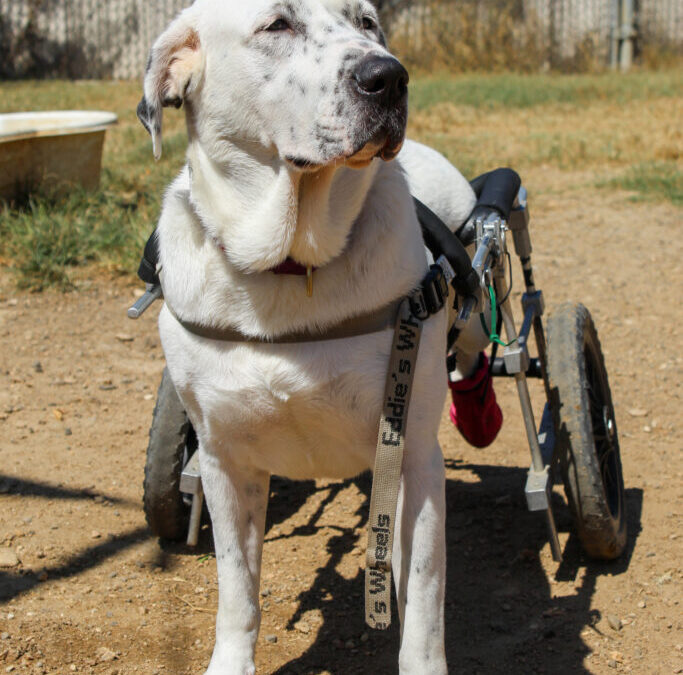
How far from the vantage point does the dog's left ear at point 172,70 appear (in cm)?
218

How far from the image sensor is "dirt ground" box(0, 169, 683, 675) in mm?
2646

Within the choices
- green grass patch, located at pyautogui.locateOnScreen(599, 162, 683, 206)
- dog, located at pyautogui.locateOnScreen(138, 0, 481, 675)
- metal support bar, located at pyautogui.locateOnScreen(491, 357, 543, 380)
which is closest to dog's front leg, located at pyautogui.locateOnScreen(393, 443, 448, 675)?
dog, located at pyautogui.locateOnScreen(138, 0, 481, 675)

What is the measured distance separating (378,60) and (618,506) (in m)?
1.83

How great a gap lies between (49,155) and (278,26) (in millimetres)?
4179

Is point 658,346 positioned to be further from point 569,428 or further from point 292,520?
point 292,520

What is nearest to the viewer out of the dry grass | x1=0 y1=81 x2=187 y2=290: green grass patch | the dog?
the dog

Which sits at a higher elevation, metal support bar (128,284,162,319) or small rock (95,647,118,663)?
metal support bar (128,284,162,319)

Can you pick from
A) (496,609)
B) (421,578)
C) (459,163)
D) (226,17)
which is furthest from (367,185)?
(459,163)

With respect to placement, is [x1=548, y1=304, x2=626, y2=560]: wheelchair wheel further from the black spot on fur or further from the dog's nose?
the black spot on fur

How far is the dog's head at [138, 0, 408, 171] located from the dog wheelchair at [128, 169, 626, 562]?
538 millimetres

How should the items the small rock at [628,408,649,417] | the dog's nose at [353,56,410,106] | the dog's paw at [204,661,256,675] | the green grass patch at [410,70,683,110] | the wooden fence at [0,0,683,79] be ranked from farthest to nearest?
1. the wooden fence at [0,0,683,79]
2. the green grass patch at [410,70,683,110]
3. the small rock at [628,408,649,417]
4. the dog's paw at [204,661,256,675]
5. the dog's nose at [353,56,410,106]

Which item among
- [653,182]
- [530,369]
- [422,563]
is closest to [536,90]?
[653,182]

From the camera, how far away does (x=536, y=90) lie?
10.9 meters

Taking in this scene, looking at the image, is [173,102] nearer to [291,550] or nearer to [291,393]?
[291,393]
